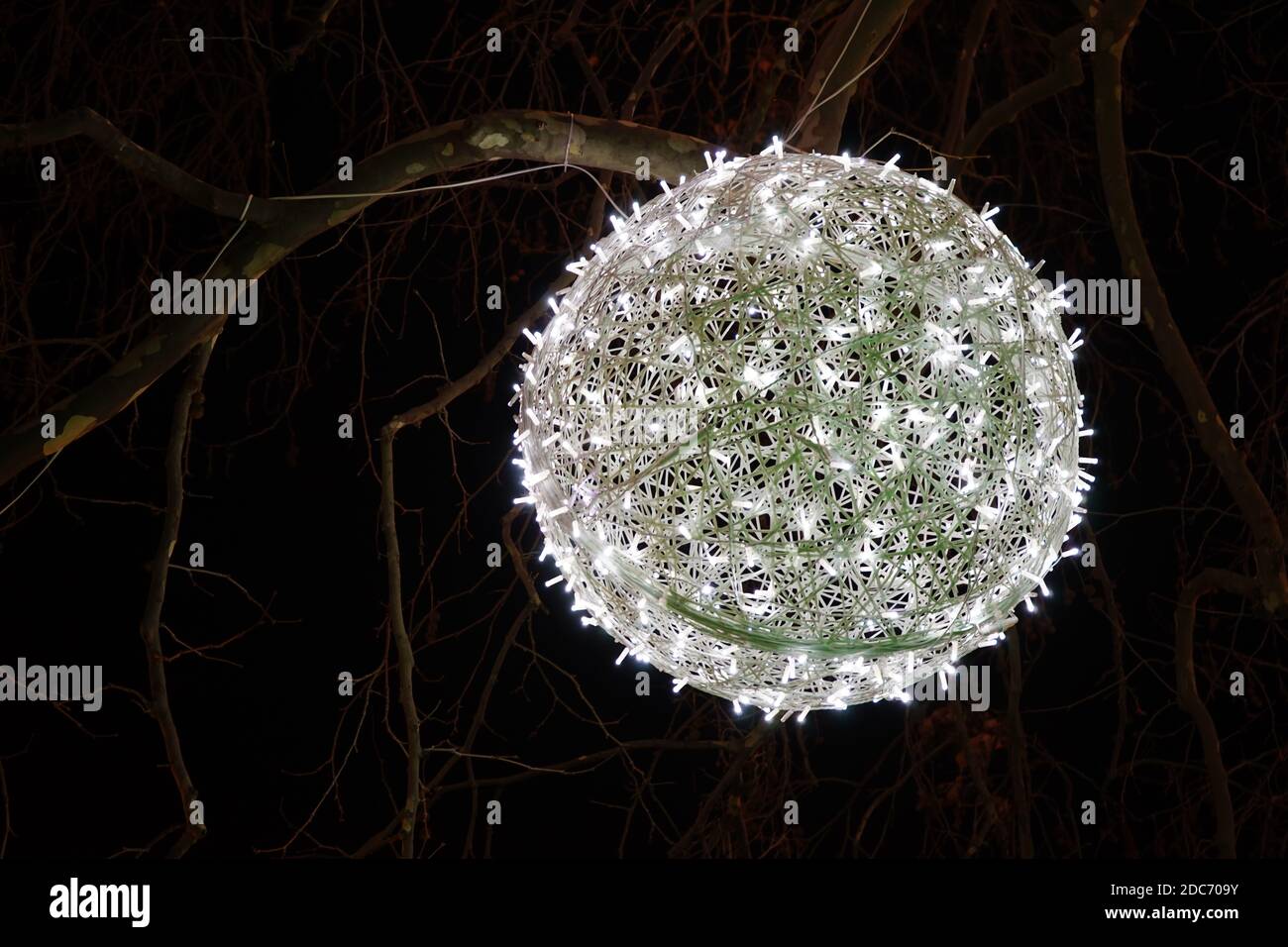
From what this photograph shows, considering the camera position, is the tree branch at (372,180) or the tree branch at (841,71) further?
the tree branch at (841,71)

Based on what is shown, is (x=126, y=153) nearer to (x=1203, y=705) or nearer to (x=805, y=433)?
(x=805, y=433)

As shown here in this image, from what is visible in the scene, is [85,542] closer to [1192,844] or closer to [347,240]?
[347,240]

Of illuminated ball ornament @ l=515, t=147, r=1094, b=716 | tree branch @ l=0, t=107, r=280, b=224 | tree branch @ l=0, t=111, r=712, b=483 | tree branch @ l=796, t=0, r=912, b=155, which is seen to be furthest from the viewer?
tree branch @ l=796, t=0, r=912, b=155

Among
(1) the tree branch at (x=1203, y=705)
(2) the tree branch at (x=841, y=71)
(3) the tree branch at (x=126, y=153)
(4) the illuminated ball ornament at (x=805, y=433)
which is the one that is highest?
(2) the tree branch at (x=841, y=71)

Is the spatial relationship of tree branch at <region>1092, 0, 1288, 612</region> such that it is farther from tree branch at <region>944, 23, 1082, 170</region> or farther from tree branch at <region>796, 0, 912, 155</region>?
tree branch at <region>796, 0, 912, 155</region>

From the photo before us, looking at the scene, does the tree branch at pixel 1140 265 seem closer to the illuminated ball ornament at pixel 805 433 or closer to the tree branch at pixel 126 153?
the illuminated ball ornament at pixel 805 433

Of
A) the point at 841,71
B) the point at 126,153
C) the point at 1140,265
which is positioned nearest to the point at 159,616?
the point at 126,153

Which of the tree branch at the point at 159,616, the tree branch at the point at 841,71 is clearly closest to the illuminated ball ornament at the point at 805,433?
the tree branch at the point at 841,71

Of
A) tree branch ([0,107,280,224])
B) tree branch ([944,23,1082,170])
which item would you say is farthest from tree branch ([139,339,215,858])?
tree branch ([944,23,1082,170])
